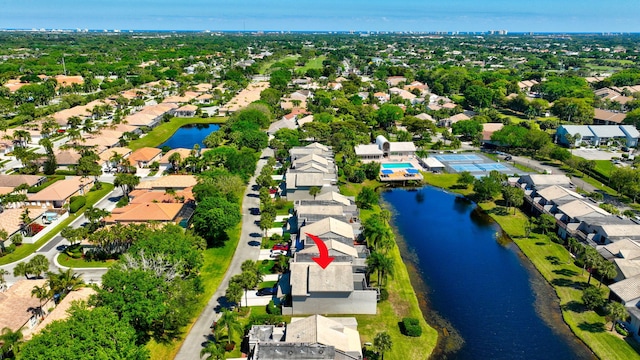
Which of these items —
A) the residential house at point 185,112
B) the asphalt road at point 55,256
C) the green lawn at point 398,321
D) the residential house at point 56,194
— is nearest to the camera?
the green lawn at point 398,321

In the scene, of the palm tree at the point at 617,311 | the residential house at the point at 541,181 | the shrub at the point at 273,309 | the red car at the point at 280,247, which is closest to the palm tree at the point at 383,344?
the shrub at the point at 273,309

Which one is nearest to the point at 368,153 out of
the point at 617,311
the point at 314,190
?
the point at 314,190

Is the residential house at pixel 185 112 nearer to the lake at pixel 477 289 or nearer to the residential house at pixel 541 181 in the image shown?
the lake at pixel 477 289

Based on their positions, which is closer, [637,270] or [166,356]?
[166,356]

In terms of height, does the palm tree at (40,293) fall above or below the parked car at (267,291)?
above

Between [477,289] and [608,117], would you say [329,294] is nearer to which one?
[477,289]

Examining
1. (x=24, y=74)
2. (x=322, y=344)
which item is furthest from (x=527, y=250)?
(x=24, y=74)

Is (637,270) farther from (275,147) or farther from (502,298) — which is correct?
(275,147)

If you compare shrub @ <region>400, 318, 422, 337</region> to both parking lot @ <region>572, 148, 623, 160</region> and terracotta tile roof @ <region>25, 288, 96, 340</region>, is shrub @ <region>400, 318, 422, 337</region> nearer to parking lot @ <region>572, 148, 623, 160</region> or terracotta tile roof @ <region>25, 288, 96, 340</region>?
terracotta tile roof @ <region>25, 288, 96, 340</region>
